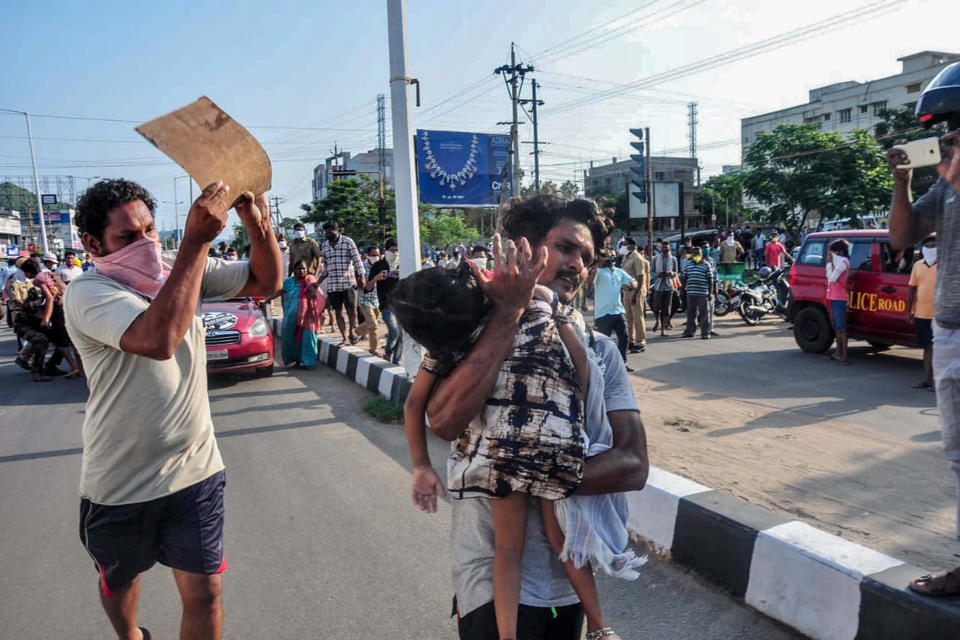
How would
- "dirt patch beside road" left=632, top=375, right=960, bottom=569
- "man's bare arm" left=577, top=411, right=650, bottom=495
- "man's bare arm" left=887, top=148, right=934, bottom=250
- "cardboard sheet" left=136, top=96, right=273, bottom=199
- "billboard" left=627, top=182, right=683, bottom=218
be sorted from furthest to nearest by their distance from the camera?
"billboard" left=627, top=182, right=683, bottom=218 < "dirt patch beside road" left=632, top=375, right=960, bottom=569 < "man's bare arm" left=887, top=148, right=934, bottom=250 < "cardboard sheet" left=136, top=96, right=273, bottom=199 < "man's bare arm" left=577, top=411, right=650, bottom=495

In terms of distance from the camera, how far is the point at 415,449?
5.84 ft

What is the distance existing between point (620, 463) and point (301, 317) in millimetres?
8706

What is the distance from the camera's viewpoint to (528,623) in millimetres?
1728

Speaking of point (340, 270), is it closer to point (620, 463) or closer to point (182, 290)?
point (182, 290)

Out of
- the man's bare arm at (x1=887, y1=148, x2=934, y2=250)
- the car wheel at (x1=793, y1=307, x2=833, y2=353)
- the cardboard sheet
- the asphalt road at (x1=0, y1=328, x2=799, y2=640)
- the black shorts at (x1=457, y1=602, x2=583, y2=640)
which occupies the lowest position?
the asphalt road at (x1=0, y1=328, x2=799, y2=640)

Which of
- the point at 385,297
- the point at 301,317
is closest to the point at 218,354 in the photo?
the point at 301,317

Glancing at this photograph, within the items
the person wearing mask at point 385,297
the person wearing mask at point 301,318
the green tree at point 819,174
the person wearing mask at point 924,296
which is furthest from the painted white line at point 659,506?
the green tree at point 819,174

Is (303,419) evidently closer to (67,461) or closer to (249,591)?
(67,461)

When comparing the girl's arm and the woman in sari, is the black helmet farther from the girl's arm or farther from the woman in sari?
the woman in sari

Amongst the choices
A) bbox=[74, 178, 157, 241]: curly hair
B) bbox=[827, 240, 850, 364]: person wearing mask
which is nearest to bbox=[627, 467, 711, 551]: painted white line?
bbox=[74, 178, 157, 241]: curly hair

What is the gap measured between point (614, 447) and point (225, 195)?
1180 millimetres

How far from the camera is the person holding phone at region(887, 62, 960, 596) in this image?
2.45 meters

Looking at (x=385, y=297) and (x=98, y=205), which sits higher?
(x=98, y=205)

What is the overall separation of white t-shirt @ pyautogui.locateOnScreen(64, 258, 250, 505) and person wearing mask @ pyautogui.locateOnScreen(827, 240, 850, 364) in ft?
29.6
